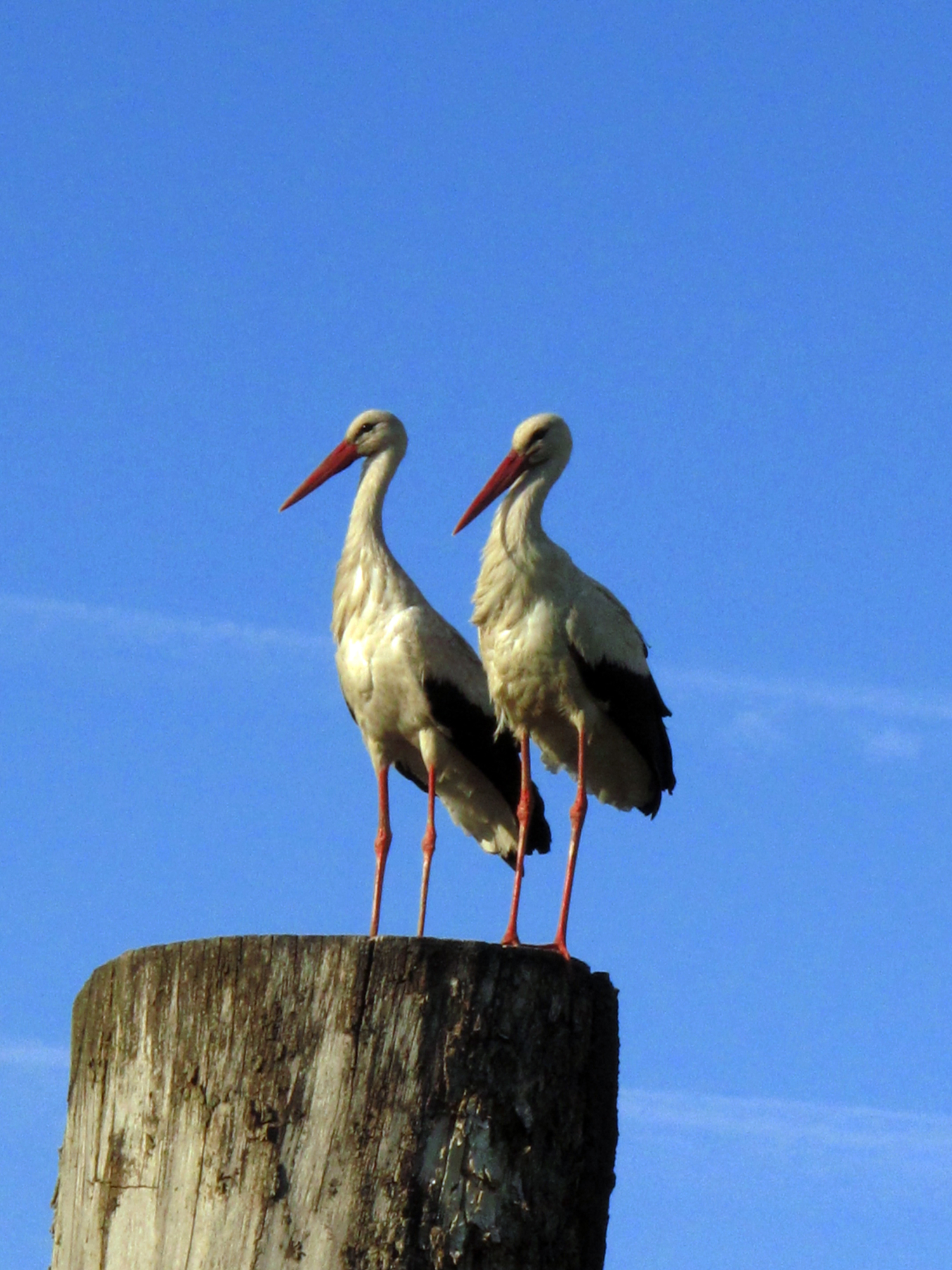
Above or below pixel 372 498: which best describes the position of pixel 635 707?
below

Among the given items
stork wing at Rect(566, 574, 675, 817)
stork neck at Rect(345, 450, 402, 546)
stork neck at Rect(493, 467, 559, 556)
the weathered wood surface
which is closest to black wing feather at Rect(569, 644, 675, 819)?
stork wing at Rect(566, 574, 675, 817)

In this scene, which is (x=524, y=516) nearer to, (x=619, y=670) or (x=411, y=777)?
(x=619, y=670)

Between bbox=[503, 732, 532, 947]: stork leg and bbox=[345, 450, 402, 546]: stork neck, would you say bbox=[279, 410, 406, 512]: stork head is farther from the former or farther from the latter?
bbox=[503, 732, 532, 947]: stork leg

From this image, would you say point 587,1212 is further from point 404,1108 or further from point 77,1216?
point 77,1216

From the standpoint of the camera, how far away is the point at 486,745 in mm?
10445

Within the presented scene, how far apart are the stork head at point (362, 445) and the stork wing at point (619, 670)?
7.29 ft

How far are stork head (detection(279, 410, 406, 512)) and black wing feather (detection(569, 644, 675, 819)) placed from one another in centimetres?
248

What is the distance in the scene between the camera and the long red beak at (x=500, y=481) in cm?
941

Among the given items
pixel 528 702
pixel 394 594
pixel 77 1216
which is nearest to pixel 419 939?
pixel 77 1216

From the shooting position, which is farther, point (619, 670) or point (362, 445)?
point (362, 445)

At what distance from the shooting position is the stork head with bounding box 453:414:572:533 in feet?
31.0

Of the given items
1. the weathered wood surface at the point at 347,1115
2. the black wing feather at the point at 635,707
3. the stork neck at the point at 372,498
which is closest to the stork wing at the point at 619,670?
the black wing feather at the point at 635,707

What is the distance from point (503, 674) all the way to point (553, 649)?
29 cm

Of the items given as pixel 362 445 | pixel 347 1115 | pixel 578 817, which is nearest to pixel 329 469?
pixel 362 445
